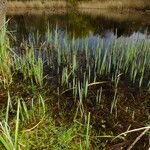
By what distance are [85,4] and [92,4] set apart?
0.71m

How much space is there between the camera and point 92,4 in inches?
999

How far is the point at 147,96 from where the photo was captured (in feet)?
21.4

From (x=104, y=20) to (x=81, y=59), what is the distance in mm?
12354

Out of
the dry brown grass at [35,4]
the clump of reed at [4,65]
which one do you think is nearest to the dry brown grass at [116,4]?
the dry brown grass at [35,4]

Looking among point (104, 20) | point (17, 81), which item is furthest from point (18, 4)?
point (17, 81)

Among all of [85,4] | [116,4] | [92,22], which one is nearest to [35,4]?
[85,4]

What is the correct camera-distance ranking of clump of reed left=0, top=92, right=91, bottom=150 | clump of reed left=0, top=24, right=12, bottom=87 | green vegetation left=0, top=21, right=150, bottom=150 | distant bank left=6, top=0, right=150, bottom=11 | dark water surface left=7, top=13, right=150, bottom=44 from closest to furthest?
1. clump of reed left=0, top=92, right=91, bottom=150
2. green vegetation left=0, top=21, right=150, bottom=150
3. clump of reed left=0, top=24, right=12, bottom=87
4. dark water surface left=7, top=13, right=150, bottom=44
5. distant bank left=6, top=0, right=150, bottom=11

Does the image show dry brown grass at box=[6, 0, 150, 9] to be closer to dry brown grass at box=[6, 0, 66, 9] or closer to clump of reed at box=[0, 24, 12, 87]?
dry brown grass at box=[6, 0, 66, 9]

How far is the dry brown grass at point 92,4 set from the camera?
23.5 m

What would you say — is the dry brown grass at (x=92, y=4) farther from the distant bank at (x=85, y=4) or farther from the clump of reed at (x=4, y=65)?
the clump of reed at (x=4, y=65)

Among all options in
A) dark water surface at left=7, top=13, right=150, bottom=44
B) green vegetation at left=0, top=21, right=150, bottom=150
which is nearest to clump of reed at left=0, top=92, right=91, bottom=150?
green vegetation at left=0, top=21, right=150, bottom=150

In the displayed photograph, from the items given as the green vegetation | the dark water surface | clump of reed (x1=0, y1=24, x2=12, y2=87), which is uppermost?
clump of reed (x1=0, y1=24, x2=12, y2=87)

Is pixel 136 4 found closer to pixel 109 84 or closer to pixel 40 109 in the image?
pixel 109 84

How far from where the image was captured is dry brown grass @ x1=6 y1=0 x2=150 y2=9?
77.3ft
